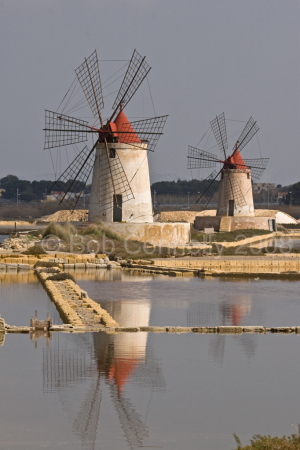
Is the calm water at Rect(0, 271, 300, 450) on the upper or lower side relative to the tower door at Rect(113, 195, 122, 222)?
lower

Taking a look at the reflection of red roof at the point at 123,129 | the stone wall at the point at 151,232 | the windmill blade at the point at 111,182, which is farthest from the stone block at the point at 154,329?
the reflection of red roof at the point at 123,129

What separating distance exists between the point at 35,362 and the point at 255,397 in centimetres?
262

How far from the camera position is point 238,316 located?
490 inches

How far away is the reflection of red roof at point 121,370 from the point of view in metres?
7.57

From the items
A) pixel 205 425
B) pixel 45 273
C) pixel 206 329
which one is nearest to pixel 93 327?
pixel 206 329

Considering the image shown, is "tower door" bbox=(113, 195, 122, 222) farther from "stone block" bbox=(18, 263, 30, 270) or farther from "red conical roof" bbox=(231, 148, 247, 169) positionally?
"red conical roof" bbox=(231, 148, 247, 169)

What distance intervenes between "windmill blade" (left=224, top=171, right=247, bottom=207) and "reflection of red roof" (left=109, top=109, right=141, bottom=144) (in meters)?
12.6

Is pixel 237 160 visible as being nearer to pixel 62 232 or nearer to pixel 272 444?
pixel 62 232

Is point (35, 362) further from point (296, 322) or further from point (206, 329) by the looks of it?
point (296, 322)

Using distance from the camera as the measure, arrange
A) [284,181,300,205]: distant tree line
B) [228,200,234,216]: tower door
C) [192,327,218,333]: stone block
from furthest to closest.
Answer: [284,181,300,205]: distant tree line → [228,200,234,216]: tower door → [192,327,218,333]: stone block

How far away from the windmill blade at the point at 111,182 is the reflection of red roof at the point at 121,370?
1616cm

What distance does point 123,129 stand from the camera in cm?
2494

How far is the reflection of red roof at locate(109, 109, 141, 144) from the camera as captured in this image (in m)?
24.7

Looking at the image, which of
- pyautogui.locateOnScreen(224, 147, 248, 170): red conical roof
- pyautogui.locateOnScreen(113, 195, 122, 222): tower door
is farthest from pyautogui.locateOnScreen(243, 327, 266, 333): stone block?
pyautogui.locateOnScreen(224, 147, 248, 170): red conical roof
